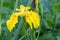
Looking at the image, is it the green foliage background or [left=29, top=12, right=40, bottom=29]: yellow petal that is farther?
the green foliage background

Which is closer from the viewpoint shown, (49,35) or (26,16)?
(26,16)

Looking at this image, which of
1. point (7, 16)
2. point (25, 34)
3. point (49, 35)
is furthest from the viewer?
point (7, 16)

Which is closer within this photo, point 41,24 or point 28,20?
point 28,20

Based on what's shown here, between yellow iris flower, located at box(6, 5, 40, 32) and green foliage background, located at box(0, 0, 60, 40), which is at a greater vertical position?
yellow iris flower, located at box(6, 5, 40, 32)

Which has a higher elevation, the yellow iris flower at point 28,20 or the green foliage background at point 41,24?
the yellow iris flower at point 28,20

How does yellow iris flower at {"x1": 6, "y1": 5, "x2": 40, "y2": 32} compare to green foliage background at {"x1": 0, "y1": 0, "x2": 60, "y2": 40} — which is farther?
green foliage background at {"x1": 0, "y1": 0, "x2": 60, "y2": 40}

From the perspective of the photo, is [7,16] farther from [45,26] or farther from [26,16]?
[26,16]

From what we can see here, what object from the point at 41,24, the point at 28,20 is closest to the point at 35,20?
the point at 28,20

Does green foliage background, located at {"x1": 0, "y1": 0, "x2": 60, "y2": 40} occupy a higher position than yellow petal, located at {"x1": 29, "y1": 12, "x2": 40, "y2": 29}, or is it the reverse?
yellow petal, located at {"x1": 29, "y1": 12, "x2": 40, "y2": 29}

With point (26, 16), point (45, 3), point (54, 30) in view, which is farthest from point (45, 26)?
point (26, 16)

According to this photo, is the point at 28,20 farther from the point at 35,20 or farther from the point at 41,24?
the point at 41,24

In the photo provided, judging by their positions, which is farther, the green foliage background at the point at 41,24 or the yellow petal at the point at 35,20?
the green foliage background at the point at 41,24
